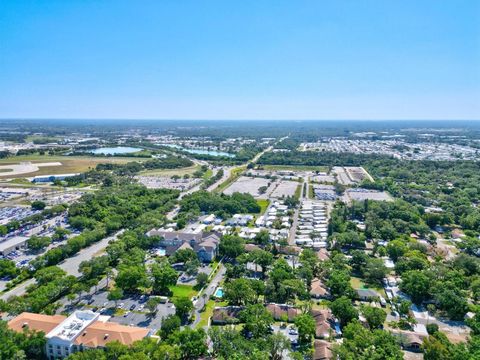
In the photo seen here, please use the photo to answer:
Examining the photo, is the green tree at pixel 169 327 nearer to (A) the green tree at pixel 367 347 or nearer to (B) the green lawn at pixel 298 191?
(A) the green tree at pixel 367 347

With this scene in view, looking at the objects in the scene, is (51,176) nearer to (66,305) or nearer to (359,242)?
(66,305)

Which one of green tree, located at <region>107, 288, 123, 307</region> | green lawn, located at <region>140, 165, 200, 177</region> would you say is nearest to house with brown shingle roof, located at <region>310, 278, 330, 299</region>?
green tree, located at <region>107, 288, 123, 307</region>

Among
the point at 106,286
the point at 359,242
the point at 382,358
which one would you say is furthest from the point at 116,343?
the point at 359,242

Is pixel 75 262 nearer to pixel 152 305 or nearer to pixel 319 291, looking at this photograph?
pixel 152 305

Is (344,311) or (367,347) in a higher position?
(367,347)

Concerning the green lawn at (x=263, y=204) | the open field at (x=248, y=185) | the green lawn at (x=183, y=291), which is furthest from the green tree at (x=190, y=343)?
the open field at (x=248, y=185)

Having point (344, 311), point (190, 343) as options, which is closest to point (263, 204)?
point (344, 311)

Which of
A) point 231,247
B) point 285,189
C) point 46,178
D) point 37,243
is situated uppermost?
point 231,247
